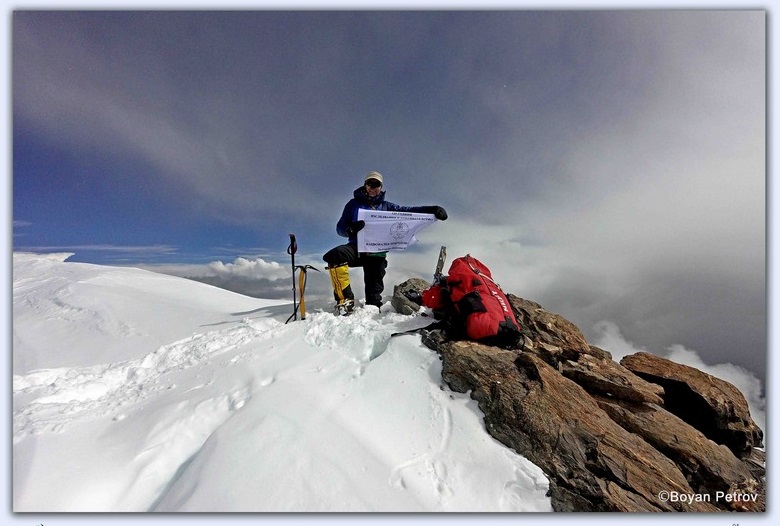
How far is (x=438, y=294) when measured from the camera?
13.2 feet

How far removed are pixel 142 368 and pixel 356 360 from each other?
10.7 feet

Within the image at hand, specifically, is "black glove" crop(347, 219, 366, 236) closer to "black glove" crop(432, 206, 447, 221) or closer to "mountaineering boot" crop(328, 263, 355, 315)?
"mountaineering boot" crop(328, 263, 355, 315)

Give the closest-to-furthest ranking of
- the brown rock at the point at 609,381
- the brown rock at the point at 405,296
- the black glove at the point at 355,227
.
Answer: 1. the brown rock at the point at 609,381
2. the brown rock at the point at 405,296
3. the black glove at the point at 355,227

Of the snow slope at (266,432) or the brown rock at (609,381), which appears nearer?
the snow slope at (266,432)

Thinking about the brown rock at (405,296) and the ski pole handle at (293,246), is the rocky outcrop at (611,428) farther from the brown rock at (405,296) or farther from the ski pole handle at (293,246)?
the ski pole handle at (293,246)

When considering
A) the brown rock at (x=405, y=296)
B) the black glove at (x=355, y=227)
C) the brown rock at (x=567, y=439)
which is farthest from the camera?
the black glove at (x=355, y=227)

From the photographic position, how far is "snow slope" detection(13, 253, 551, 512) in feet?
6.71

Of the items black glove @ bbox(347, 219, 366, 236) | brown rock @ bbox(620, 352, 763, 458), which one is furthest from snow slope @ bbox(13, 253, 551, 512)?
brown rock @ bbox(620, 352, 763, 458)

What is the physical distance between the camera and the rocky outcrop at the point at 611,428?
229 cm

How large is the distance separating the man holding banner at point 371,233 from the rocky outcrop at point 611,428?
2.27m

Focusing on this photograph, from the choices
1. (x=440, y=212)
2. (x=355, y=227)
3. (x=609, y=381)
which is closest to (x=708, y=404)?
(x=609, y=381)

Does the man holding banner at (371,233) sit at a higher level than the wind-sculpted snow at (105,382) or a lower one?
higher

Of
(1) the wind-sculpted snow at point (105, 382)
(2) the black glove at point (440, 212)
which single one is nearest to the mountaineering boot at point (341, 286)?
(1) the wind-sculpted snow at point (105, 382)

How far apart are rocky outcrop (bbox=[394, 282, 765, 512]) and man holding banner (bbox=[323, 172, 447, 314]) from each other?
227cm
